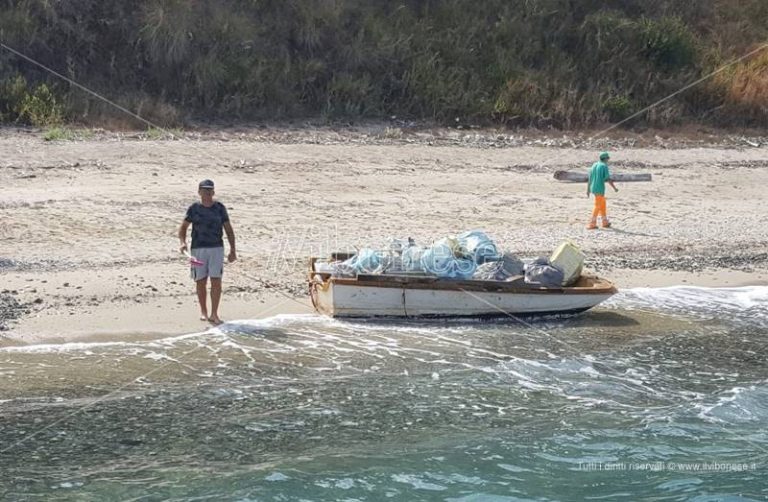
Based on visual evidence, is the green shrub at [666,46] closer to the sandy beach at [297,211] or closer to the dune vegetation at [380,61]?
the dune vegetation at [380,61]

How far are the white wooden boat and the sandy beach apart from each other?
0.67 m

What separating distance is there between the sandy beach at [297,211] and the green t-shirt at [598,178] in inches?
21.9

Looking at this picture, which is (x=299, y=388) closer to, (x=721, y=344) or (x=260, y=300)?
(x=260, y=300)

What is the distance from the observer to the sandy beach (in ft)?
44.3

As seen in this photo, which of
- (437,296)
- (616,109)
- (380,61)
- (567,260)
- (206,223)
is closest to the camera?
(206,223)

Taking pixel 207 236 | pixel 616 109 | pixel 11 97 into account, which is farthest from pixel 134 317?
pixel 616 109

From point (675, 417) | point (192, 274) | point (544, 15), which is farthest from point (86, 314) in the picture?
point (544, 15)

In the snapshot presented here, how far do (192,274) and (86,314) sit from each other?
1.28 metres

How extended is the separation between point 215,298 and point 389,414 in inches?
107

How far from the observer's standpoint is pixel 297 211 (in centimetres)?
1645

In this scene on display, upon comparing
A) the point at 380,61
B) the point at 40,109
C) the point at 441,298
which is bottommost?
the point at 441,298

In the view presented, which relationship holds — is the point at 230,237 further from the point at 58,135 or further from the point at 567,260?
the point at 58,135

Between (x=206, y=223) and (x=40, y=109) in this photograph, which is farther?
(x=40, y=109)

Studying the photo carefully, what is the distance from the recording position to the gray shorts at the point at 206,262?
1257 centimetres
